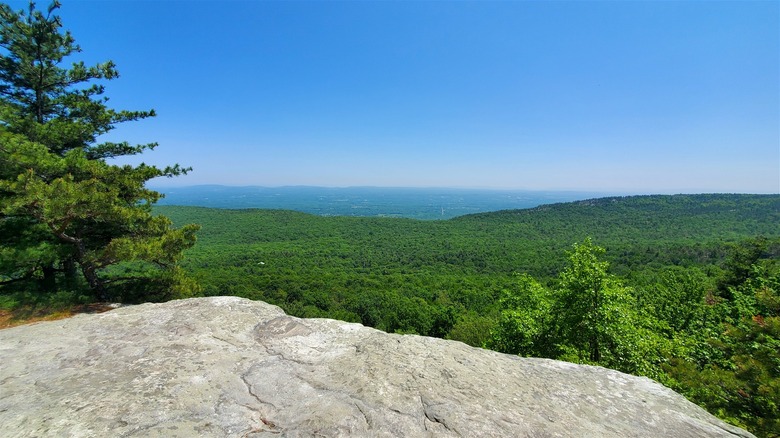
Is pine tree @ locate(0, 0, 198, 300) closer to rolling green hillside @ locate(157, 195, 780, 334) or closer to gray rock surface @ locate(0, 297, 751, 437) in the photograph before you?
gray rock surface @ locate(0, 297, 751, 437)

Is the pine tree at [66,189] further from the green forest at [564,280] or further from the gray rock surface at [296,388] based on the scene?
the green forest at [564,280]

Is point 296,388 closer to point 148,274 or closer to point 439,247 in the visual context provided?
point 148,274

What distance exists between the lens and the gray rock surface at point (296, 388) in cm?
308

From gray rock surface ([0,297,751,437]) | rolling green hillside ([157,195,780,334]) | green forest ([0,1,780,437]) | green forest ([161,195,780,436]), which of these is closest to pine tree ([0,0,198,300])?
green forest ([0,1,780,437])

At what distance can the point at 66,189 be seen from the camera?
774 centimetres

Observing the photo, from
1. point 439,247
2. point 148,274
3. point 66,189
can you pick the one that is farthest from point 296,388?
point 439,247

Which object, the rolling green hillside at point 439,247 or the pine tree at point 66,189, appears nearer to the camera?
the pine tree at point 66,189

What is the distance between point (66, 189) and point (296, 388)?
8377mm

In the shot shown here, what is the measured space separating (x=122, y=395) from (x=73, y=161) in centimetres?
933

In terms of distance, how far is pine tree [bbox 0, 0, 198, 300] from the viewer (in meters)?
8.16

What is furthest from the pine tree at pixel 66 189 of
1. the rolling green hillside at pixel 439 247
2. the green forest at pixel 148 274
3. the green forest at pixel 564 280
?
the rolling green hillside at pixel 439 247

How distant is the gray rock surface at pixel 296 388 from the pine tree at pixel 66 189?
4.50 m

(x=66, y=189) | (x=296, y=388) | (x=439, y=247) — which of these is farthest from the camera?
(x=439, y=247)

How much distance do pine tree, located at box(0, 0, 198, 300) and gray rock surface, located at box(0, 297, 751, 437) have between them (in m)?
4.50
